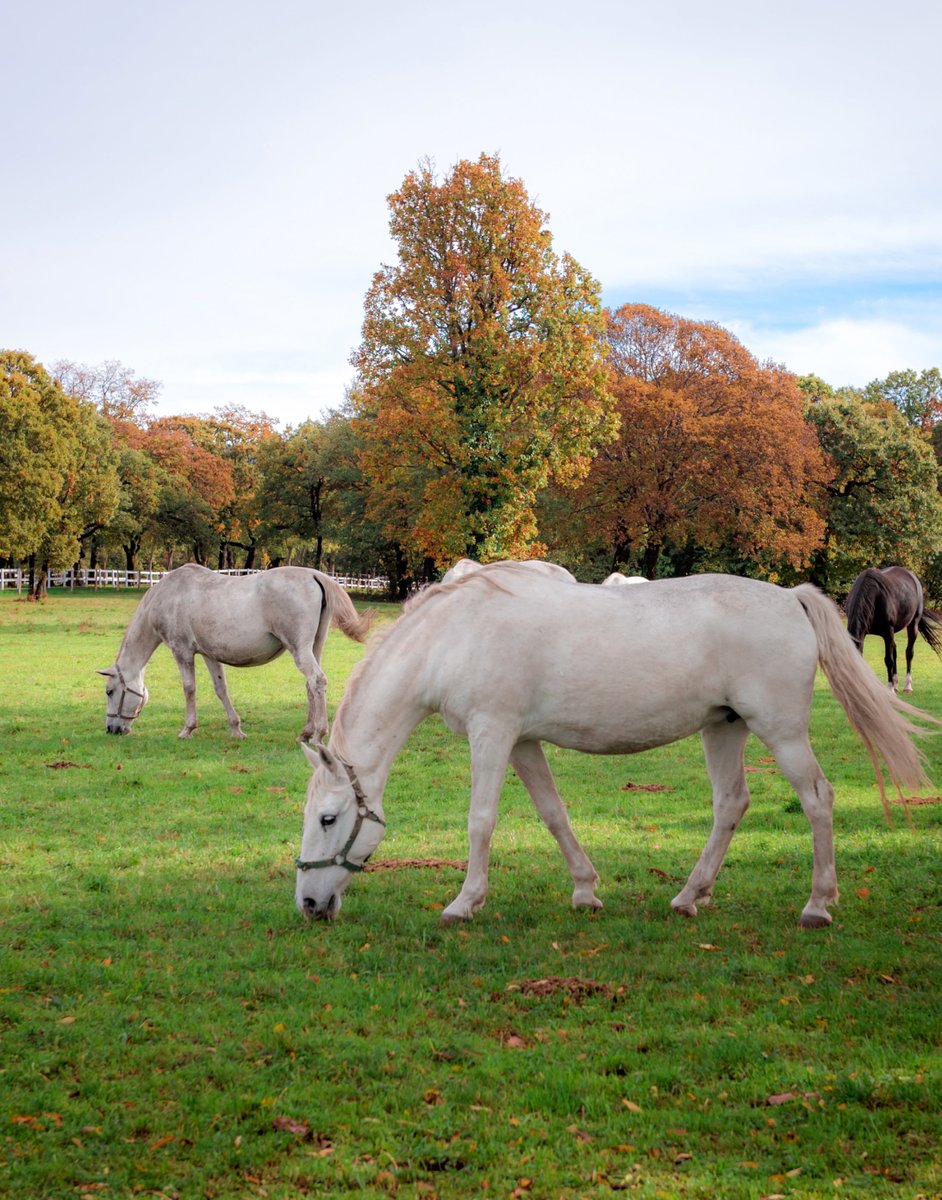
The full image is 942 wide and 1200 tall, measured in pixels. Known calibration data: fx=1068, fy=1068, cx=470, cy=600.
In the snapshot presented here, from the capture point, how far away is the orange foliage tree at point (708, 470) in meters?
43.4

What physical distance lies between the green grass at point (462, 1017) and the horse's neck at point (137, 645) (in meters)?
5.09

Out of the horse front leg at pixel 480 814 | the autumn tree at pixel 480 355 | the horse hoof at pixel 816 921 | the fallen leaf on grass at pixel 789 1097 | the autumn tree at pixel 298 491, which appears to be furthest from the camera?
the autumn tree at pixel 298 491

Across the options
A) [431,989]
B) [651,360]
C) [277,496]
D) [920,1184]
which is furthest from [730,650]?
[277,496]

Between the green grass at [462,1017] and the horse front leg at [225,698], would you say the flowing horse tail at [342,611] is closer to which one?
the horse front leg at [225,698]

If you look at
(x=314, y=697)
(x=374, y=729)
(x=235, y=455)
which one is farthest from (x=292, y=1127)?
(x=235, y=455)

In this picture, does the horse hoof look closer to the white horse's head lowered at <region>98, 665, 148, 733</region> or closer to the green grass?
the green grass

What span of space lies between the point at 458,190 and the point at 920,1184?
3313cm

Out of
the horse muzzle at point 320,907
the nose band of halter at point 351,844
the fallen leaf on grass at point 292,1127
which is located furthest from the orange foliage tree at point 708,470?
the fallen leaf on grass at point 292,1127

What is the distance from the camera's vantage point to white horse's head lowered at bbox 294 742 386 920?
22.0ft

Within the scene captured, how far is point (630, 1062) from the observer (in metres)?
4.64

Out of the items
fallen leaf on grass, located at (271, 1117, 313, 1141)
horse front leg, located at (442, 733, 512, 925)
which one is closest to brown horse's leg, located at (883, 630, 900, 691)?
horse front leg, located at (442, 733, 512, 925)

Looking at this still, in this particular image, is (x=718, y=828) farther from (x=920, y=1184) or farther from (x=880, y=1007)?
(x=920, y=1184)

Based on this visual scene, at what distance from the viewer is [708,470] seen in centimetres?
4394

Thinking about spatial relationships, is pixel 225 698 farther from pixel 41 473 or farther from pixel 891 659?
pixel 41 473
